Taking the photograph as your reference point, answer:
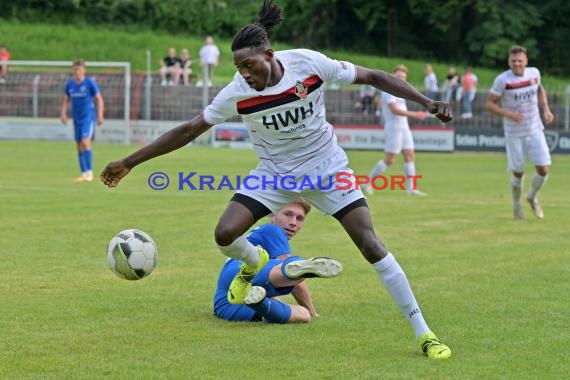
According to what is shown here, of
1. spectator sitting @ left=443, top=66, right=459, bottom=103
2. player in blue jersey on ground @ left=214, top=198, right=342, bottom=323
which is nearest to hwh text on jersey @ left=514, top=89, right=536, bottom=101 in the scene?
player in blue jersey on ground @ left=214, top=198, right=342, bottom=323

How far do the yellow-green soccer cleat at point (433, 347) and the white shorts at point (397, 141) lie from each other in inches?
486

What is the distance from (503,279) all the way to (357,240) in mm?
3364

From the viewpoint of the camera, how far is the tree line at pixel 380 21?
5253cm

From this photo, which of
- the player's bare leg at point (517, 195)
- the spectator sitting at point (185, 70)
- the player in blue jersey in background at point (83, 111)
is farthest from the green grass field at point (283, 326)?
the spectator sitting at point (185, 70)

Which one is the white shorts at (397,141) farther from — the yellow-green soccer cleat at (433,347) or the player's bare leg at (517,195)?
the yellow-green soccer cleat at (433,347)

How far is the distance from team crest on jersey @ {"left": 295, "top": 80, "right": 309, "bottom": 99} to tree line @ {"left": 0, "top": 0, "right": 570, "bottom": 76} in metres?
45.3

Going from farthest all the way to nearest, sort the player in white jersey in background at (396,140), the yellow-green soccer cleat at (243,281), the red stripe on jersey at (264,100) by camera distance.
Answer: the player in white jersey in background at (396,140) → the yellow-green soccer cleat at (243,281) → the red stripe on jersey at (264,100)

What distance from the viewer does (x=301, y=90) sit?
23.7 ft

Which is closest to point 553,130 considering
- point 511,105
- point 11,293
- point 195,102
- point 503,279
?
point 195,102

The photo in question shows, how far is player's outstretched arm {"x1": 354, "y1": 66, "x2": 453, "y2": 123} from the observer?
709cm

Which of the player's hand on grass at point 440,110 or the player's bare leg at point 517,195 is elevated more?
the player's hand on grass at point 440,110

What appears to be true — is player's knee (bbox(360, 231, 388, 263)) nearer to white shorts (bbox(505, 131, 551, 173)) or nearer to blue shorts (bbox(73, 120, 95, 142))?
white shorts (bbox(505, 131, 551, 173))

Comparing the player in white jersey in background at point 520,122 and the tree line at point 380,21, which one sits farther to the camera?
the tree line at point 380,21

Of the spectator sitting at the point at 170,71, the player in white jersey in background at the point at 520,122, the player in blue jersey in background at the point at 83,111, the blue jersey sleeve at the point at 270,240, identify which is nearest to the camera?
the blue jersey sleeve at the point at 270,240
